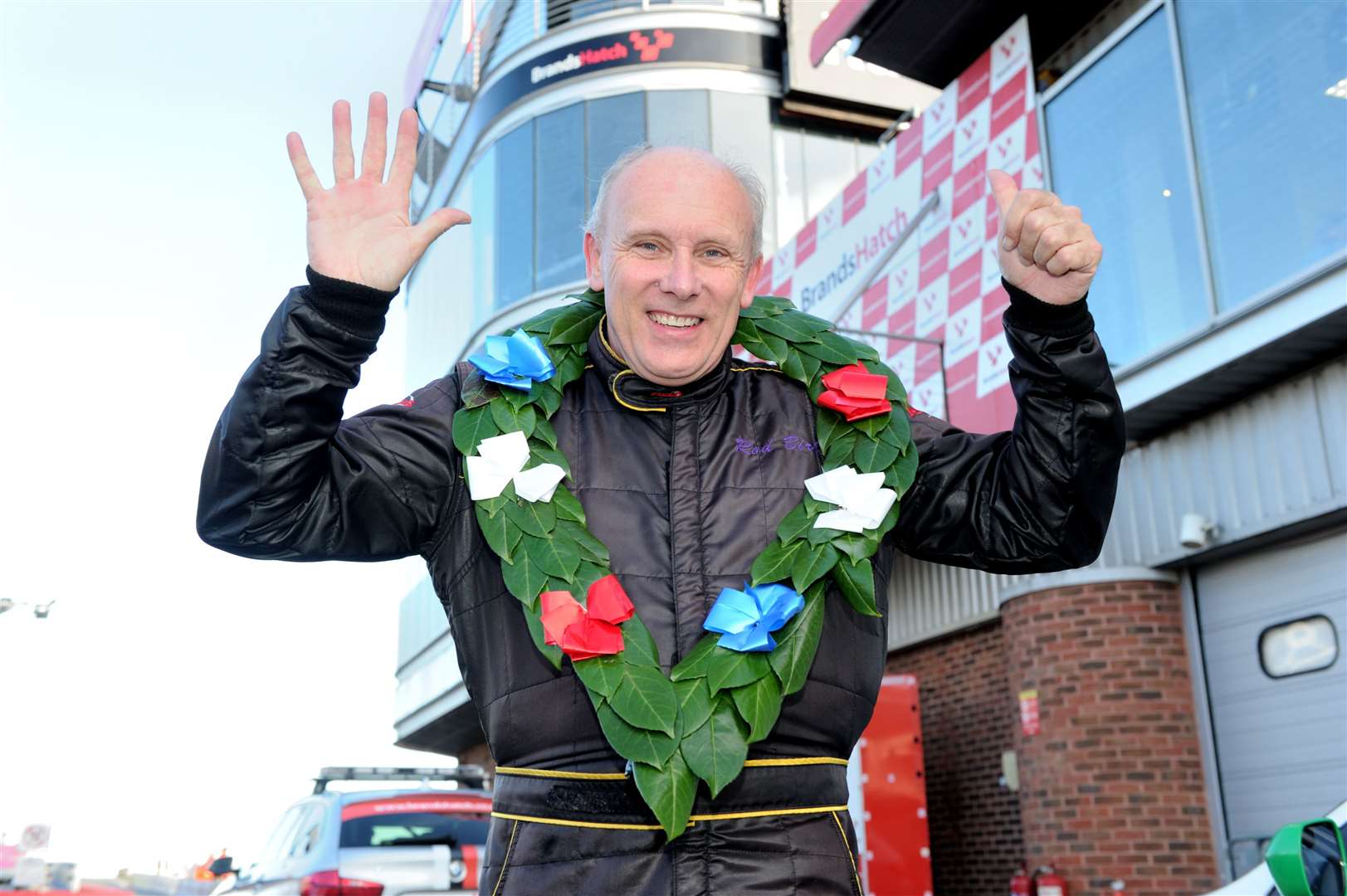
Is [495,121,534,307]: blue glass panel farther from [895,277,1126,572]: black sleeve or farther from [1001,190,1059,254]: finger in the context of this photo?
[1001,190,1059,254]: finger

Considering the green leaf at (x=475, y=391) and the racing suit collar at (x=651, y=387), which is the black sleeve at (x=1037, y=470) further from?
the green leaf at (x=475, y=391)

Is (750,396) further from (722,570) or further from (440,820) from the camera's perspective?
(440,820)

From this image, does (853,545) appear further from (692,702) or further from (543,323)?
(543,323)

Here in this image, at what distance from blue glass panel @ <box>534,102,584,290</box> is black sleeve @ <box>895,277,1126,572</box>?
57.1ft

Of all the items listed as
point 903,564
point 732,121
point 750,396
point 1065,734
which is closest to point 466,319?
point 732,121

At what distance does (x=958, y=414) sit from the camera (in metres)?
10.6

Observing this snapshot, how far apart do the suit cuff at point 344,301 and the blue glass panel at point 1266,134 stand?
258 inches

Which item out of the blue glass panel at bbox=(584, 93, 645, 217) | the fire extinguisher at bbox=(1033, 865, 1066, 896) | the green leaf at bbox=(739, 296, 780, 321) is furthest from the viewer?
the blue glass panel at bbox=(584, 93, 645, 217)

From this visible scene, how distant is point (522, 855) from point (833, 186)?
59.5 feet

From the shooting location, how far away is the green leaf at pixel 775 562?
6.83ft

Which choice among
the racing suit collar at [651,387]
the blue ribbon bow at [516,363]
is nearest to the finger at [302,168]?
the blue ribbon bow at [516,363]

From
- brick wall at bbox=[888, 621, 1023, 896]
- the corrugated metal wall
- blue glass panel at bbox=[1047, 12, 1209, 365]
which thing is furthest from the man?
brick wall at bbox=[888, 621, 1023, 896]

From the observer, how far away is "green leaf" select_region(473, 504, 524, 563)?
6.91ft

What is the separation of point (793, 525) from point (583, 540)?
367 millimetres
